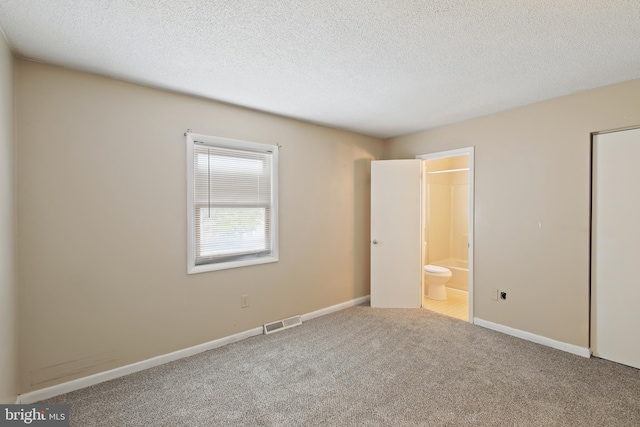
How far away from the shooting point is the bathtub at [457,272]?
4824mm

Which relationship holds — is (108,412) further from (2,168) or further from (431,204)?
(431,204)

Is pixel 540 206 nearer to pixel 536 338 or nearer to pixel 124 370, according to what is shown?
pixel 536 338

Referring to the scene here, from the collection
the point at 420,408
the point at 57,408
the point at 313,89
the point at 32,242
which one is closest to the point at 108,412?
the point at 57,408

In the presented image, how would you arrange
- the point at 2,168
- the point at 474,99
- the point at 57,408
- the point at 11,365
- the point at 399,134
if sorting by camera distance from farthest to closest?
the point at 399,134 → the point at 474,99 → the point at 57,408 → the point at 11,365 → the point at 2,168

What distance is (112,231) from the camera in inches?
90.8

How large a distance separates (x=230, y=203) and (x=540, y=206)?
3141 mm

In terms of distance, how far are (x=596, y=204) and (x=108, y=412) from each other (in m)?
4.19

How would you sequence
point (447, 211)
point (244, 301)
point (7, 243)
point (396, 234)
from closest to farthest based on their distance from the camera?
1. point (7, 243)
2. point (244, 301)
3. point (396, 234)
4. point (447, 211)

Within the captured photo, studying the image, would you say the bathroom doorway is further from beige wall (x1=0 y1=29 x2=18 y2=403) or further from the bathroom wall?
beige wall (x1=0 y1=29 x2=18 y2=403)

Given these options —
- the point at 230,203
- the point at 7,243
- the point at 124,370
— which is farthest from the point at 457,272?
the point at 7,243

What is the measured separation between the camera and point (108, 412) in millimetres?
1914

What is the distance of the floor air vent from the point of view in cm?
316

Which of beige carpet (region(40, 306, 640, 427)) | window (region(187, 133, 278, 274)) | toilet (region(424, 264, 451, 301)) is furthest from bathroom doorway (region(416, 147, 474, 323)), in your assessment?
window (region(187, 133, 278, 274))

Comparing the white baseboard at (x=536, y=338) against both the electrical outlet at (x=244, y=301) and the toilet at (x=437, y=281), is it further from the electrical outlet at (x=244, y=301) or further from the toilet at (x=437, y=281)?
the electrical outlet at (x=244, y=301)
